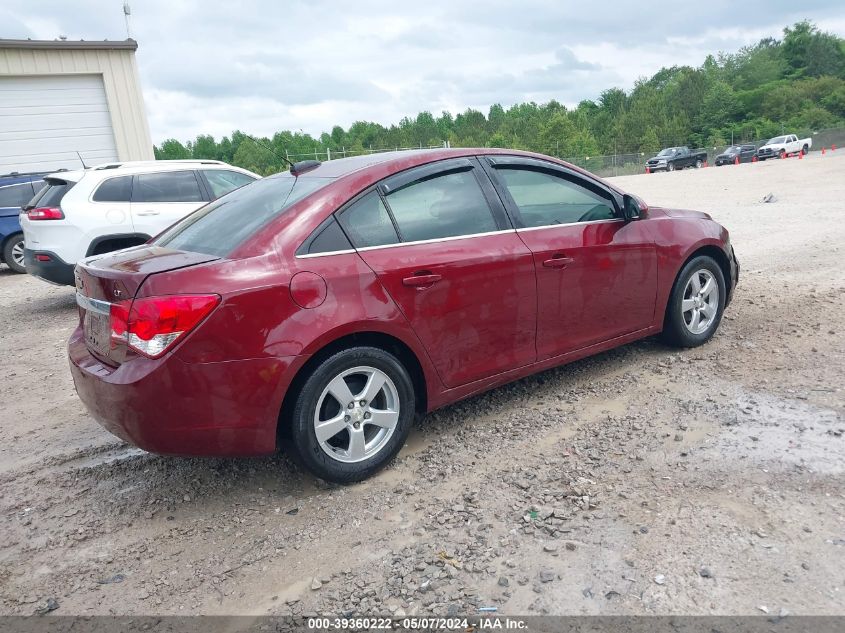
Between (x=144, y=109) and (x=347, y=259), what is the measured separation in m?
14.9

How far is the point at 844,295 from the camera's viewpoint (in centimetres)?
635

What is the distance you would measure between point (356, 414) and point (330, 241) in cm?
89

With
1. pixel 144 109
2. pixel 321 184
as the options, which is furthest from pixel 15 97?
pixel 321 184

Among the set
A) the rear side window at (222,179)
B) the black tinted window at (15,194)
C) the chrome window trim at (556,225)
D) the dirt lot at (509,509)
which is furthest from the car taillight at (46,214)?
the chrome window trim at (556,225)

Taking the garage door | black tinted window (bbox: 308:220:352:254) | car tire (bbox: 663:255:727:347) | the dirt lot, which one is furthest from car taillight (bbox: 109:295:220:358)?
the garage door

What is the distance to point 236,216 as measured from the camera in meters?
3.82

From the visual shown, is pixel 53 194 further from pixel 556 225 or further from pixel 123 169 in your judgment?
pixel 556 225

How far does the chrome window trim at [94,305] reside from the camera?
3.32 meters

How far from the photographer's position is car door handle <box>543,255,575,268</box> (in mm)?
4159

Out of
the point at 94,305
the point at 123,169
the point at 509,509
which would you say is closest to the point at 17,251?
the point at 123,169

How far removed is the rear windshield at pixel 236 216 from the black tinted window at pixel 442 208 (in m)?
0.45

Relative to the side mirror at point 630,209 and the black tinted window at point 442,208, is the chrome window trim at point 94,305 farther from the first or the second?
the side mirror at point 630,209

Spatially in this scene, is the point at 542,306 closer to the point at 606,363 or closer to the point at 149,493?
the point at 606,363

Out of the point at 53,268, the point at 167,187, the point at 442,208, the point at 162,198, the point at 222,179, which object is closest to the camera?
the point at 442,208
